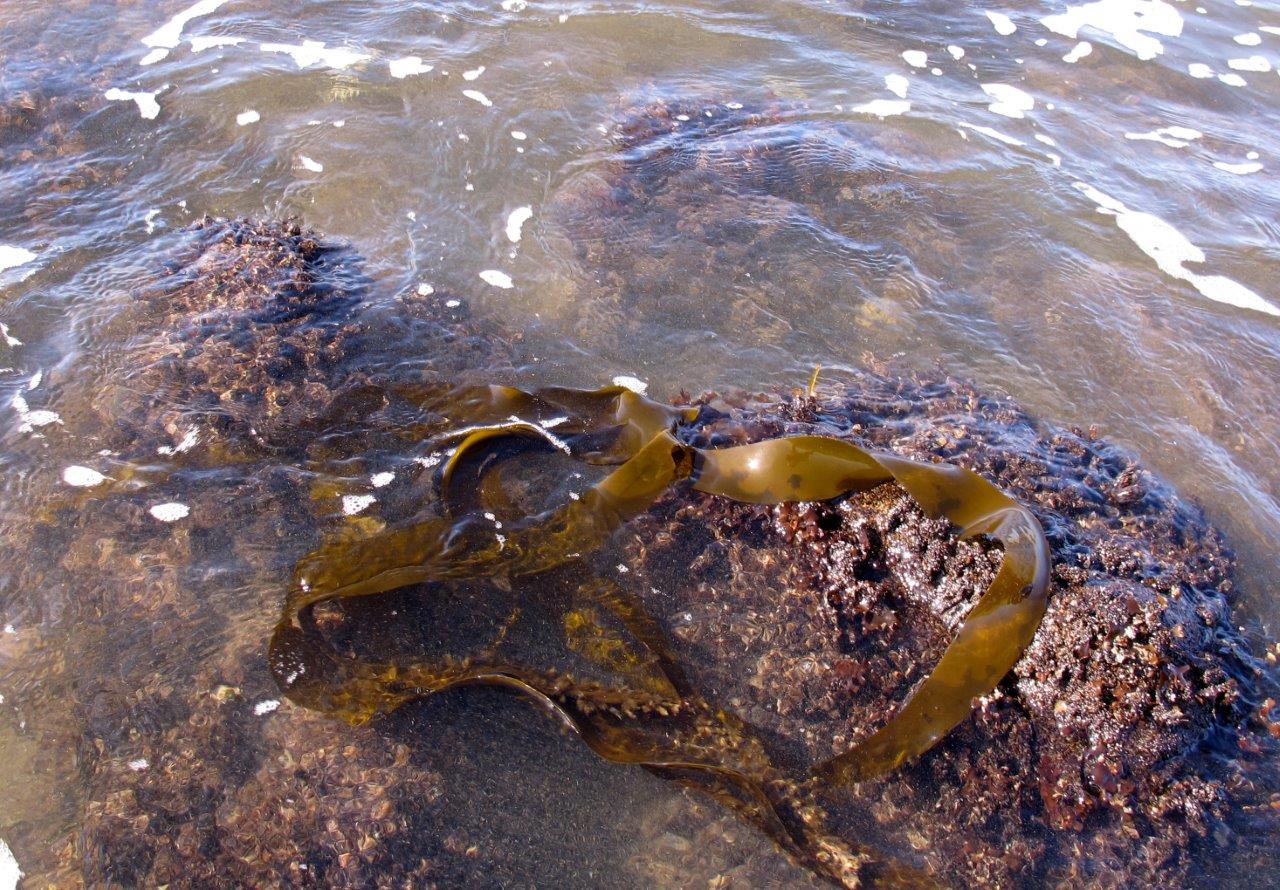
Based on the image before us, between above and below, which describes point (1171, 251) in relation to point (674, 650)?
above

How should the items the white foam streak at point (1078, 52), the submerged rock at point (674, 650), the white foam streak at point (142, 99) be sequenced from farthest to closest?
the white foam streak at point (1078, 52) → the white foam streak at point (142, 99) → the submerged rock at point (674, 650)

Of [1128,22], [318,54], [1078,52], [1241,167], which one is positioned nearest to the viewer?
[1241,167]

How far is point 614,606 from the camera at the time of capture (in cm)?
290

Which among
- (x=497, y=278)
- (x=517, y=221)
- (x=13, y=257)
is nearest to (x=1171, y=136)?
(x=517, y=221)

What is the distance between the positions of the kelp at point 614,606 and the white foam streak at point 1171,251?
107 inches

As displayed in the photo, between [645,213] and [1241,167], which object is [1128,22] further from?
[645,213]

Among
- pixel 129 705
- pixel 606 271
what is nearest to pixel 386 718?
pixel 129 705

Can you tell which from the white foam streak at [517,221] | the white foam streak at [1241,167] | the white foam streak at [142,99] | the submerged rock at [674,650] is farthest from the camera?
the white foam streak at [1241,167]

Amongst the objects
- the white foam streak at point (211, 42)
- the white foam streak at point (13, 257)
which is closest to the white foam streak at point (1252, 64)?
the white foam streak at point (211, 42)

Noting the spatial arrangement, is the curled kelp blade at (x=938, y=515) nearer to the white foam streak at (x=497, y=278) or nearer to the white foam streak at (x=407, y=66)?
the white foam streak at (x=497, y=278)

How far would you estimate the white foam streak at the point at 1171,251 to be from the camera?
4.54 meters

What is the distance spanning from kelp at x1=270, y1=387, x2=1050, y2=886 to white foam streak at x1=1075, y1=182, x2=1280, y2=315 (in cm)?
271

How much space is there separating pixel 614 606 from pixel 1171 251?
13.4ft

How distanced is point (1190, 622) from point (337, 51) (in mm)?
6128
